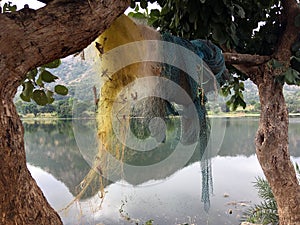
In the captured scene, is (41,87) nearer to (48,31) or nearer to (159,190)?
(48,31)

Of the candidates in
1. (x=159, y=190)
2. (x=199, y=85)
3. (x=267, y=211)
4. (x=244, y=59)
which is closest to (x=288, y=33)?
(x=244, y=59)

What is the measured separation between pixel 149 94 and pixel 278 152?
3.17 ft

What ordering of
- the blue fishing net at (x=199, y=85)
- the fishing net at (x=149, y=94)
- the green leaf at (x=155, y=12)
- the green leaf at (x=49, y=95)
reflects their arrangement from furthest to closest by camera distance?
the green leaf at (x=155, y=12)
the blue fishing net at (x=199, y=85)
the green leaf at (x=49, y=95)
the fishing net at (x=149, y=94)

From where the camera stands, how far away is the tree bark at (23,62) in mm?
448

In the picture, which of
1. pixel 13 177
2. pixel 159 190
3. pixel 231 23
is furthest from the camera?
pixel 159 190

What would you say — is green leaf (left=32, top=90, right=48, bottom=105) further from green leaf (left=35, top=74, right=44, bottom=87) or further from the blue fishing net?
the blue fishing net

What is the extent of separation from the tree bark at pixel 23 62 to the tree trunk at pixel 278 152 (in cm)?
134

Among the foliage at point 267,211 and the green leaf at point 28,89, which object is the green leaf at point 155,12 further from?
the foliage at point 267,211

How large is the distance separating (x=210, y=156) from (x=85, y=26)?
0.73 meters

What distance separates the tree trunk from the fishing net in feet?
1.79

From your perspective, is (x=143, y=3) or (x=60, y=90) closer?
(x=60, y=90)

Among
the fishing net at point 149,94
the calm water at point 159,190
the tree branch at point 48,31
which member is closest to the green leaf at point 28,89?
the fishing net at point 149,94

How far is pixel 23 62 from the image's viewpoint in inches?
18.7

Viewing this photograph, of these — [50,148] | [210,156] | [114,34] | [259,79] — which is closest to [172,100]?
[210,156]
